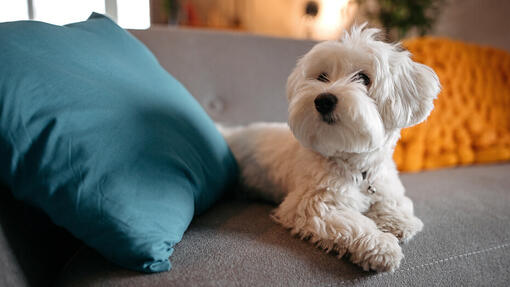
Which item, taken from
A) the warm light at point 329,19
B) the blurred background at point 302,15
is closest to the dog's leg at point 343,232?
the blurred background at point 302,15

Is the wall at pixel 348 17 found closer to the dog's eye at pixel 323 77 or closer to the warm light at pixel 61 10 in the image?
the warm light at pixel 61 10

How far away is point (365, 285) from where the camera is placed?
0.79 m

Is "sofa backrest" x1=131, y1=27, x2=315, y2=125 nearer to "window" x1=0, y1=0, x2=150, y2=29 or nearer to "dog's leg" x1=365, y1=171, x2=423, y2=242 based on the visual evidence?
"dog's leg" x1=365, y1=171, x2=423, y2=242

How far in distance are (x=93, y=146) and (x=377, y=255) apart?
0.77 meters

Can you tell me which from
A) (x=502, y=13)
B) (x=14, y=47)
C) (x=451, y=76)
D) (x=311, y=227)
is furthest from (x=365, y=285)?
(x=502, y=13)

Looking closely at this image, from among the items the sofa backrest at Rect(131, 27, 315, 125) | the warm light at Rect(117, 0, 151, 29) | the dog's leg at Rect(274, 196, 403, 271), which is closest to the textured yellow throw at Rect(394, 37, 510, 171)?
the sofa backrest at Rect(131, 27, 315, 125)

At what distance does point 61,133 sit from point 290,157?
2.55ft

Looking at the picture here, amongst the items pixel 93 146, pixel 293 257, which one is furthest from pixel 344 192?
pixel 93 146

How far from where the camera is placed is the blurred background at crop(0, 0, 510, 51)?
9.01 feet

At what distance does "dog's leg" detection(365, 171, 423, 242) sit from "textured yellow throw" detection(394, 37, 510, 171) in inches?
31.4

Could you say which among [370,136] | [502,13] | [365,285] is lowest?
[365,285]

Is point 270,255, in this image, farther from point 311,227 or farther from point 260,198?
point 260,198

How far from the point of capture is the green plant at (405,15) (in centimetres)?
270

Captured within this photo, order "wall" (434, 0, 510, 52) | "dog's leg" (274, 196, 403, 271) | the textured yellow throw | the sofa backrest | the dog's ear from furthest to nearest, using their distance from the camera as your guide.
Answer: "wall" (434, 0, 510, 52), the textured yellow throw, the sofa backrest, the dog's ear, "dog's leg" (274, 196, 403, 271)
